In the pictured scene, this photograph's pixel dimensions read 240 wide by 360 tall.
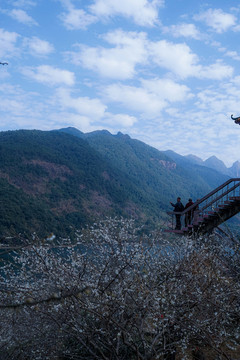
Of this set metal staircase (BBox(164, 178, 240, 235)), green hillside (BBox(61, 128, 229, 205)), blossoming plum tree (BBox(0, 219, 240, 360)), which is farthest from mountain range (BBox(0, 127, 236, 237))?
blossoming plum tree (BBox(0, 219, 240, 360))

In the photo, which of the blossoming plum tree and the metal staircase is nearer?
the blossoming plum tree

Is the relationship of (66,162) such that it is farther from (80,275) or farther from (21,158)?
(80,275)

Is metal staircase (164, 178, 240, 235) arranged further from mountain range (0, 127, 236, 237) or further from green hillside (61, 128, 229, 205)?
green hillside (61, 128, 229, 205)

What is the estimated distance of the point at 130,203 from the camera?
267 ft

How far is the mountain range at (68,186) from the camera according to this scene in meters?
51.1

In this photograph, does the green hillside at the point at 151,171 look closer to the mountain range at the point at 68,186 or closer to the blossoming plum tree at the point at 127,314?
the mountain range at the point at 68,186

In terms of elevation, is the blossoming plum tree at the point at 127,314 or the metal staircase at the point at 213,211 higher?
the metal staircase at the point at 213,211

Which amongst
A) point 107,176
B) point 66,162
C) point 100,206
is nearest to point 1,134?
point 66,162

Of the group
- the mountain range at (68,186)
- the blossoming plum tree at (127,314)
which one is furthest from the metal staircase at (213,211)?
the mountain range at (68,186)

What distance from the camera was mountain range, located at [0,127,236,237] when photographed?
168 ft

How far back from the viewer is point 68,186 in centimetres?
7331

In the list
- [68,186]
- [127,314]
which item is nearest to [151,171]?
[68,186]

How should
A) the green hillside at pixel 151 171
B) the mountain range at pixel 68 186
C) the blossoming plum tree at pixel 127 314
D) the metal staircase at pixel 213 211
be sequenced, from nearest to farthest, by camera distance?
Result: 1. the blossoming plum tree at pixel 127 314
2. the metal staircase at pixel 213 211
3. the mountain range at pixel 68 186
4. the green hillside at pixel 151 171

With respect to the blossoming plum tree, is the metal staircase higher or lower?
higher
